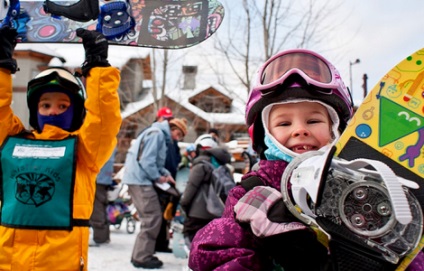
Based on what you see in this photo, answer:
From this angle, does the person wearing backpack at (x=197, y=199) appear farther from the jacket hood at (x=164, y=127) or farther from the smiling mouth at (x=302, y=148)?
the smiling mouth at (x=302, y=148)

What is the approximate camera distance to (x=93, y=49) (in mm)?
2346

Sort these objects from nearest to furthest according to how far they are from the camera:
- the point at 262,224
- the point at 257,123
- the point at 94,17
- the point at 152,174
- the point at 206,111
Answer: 1. the point at 262,224
2. the point at 257,123
3. the point at 94,17
4. the point at 152,174
5. the point at 206,111

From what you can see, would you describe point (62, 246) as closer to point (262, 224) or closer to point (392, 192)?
point (262, 224)

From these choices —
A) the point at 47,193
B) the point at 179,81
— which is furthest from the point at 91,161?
the point at 179,81

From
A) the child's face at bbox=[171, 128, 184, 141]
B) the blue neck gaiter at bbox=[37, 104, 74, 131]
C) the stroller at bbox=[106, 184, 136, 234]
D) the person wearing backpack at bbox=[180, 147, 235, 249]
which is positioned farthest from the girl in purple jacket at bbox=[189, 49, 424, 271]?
the stroller at bbox=[106, 184, 136, 234]

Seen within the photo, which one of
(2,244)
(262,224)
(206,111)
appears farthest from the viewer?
(206,111)

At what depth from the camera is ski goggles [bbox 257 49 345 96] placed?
144 cm

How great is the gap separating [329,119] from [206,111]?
86.6 ft

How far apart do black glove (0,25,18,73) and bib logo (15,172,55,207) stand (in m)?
0.61

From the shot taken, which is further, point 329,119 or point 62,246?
point 62,246

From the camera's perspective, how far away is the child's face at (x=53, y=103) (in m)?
2.62

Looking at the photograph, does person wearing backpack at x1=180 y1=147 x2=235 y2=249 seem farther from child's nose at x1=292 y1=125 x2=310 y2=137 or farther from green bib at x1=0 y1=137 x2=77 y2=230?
child's nose at x1=292 y1=125 x2=310 y2=137

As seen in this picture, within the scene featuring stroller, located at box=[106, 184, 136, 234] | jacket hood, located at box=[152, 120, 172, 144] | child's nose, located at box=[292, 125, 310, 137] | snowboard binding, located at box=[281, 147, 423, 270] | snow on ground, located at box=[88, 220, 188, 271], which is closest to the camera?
snowboard binding, located at box=[281, 147, 423, 270]

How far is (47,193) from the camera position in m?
2.40
